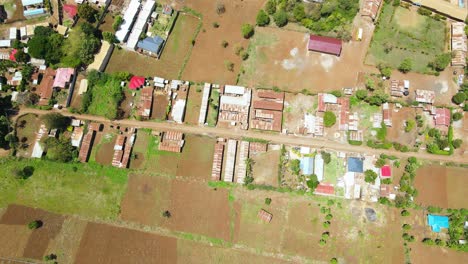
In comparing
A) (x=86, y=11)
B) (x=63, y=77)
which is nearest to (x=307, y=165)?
(x=63, y=77)

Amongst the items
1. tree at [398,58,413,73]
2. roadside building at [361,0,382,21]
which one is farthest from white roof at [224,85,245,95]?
tree at [398,58,413,73]

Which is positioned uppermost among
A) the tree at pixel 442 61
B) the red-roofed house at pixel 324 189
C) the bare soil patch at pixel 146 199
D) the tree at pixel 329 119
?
the tree at pixel 442 61

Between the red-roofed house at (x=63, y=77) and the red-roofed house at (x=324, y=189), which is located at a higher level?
the red-roofed house at (x=63, y=77)

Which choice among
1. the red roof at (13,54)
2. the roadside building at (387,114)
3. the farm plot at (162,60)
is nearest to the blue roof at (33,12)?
the red roof at (13,54)

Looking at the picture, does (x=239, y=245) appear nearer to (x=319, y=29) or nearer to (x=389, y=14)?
(x=319, y=29)

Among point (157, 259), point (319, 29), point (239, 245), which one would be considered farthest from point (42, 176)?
point (319, 29)

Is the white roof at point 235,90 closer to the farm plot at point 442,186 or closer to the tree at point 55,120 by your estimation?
the tree at point 55,120
